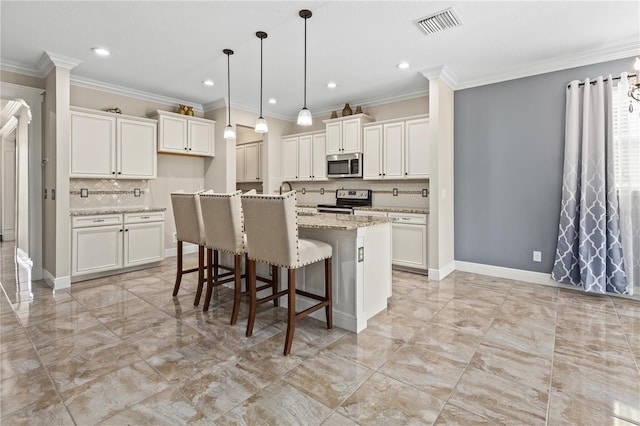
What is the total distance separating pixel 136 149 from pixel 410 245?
13.2 feet

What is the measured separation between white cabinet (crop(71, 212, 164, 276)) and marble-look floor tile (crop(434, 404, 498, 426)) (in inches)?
164

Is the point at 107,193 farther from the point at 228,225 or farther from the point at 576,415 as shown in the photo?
the point at 576,415

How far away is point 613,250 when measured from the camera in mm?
3318

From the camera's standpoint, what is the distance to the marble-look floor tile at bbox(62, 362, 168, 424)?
1626 millimetres

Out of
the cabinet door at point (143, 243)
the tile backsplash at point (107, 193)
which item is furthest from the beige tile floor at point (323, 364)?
the tile backsplash at point (107, 193)

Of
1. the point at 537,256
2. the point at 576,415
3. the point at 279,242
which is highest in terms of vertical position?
the point at 279,242

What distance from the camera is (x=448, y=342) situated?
2.39 m

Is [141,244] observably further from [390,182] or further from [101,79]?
[390,182]

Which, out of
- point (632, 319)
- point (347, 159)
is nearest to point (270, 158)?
point (347, 159)

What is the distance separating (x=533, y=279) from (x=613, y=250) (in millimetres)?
842

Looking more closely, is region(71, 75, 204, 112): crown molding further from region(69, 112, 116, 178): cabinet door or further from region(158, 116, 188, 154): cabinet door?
region(69, 112, 116, 178): cabinet door

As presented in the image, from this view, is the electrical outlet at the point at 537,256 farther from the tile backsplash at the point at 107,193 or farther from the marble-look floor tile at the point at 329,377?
the tile backsplash at the point at 107,193

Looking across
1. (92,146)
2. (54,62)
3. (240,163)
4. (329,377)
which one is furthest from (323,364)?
(240,163)

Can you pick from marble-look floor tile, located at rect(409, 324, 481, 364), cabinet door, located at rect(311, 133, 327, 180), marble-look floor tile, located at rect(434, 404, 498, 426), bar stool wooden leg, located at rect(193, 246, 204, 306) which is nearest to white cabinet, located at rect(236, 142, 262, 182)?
cabinet door, located at rect(311, 133, 327, 180)
